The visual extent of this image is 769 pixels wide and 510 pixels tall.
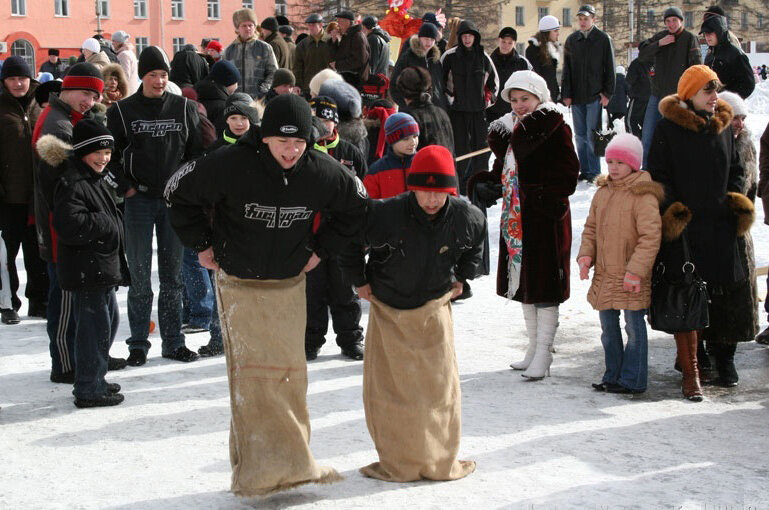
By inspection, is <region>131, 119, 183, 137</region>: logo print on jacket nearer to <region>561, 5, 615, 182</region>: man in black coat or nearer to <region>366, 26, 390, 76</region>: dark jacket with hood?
<region>366, 26, 390, 76</region>: dark jacket with hood

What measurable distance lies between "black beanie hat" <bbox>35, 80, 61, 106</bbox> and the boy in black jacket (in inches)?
105

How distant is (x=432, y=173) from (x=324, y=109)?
9.01ft

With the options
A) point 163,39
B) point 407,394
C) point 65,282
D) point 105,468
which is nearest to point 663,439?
point 407,394

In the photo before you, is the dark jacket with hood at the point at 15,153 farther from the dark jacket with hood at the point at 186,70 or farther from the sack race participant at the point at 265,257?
the sack race participant at the point at 265,257

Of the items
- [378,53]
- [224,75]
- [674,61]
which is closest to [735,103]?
[224,75]

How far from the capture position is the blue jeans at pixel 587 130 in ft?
44.4

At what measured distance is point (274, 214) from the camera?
4.82 m

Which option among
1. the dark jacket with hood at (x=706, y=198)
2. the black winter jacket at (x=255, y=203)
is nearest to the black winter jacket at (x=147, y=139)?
Result: the black winter jacket at (x=255, y=203)

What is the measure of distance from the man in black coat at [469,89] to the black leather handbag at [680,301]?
513cm

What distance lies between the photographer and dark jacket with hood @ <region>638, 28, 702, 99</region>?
1226 centimetres

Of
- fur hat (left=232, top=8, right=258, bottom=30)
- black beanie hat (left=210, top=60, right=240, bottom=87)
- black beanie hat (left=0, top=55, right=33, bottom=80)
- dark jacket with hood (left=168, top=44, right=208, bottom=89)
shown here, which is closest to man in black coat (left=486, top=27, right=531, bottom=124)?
fur hat (left=232, top=8, right=258, bottom=30)

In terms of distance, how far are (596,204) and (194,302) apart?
11.2 ft

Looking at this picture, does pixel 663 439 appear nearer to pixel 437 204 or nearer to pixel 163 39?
pixel 437 204

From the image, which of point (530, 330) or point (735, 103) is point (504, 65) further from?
point (530, 330)
